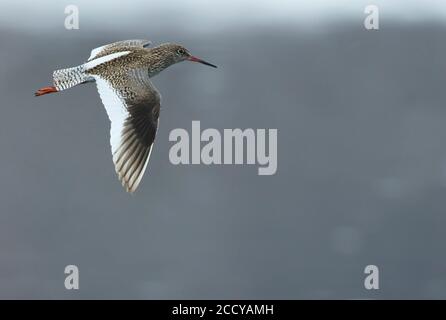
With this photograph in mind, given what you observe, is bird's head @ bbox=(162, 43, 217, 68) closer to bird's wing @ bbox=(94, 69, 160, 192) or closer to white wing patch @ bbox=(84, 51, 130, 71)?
white wing patch @ bbox=(84, 51, 130, 71)

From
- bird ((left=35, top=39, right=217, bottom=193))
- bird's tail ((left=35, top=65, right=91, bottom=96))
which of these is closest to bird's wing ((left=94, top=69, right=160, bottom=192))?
bird ((left=35, top=39, right=217, bottom=193))

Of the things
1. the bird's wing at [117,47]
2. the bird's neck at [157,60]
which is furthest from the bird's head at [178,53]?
the bird's wing at [117,47]

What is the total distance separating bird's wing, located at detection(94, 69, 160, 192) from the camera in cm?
791

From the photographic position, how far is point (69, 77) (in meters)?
8.26

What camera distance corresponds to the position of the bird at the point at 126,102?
7906 millimetres

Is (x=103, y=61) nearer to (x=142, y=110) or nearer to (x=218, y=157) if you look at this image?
(x=142, y=110)

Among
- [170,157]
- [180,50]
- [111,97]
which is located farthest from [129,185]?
[170,157]

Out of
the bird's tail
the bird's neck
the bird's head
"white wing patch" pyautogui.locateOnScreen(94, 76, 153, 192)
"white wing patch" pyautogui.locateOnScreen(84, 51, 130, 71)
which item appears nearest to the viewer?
"white wing patch" pyautogui.locateOnScreen(94, 76, 153, 192)

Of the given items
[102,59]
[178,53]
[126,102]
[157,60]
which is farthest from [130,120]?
[178,53]

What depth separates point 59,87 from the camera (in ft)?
27.3

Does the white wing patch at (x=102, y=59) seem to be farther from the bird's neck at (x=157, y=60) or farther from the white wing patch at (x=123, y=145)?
the white wing patch at (x=123, y=145)

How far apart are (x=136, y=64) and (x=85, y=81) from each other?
1.87 ft

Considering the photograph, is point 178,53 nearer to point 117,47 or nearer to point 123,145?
point 117,47

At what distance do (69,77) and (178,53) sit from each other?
135 centimetres
